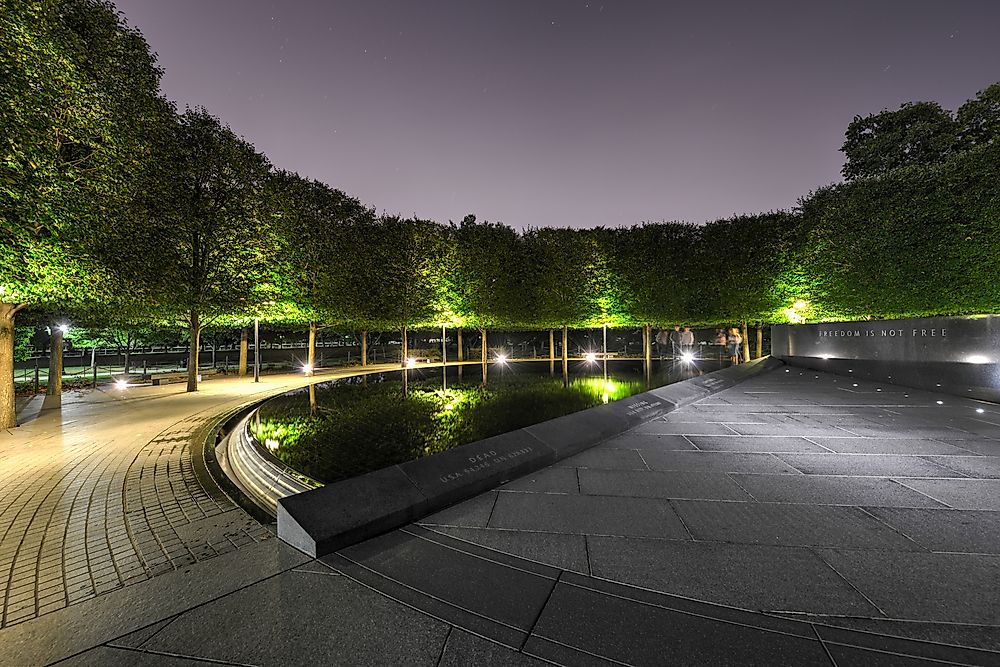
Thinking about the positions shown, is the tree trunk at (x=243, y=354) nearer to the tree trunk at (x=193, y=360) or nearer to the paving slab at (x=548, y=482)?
the tree trunk at (x=193, y=360)

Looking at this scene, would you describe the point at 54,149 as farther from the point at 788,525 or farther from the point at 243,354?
the point at 243,354

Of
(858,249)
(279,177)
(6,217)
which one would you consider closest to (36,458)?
(6,217)

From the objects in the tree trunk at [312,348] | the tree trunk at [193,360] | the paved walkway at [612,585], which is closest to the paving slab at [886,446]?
the paved walkway at [612,585]

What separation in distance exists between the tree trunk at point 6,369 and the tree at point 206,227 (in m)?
3.74

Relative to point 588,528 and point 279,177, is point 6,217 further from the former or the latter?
point 279,177

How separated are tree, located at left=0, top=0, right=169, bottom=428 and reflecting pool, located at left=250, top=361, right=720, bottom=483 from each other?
572 cm

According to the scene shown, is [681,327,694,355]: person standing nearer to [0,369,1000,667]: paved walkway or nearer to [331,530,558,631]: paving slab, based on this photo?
[0,369,1000,667]: paved walkway

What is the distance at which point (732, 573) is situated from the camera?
3.54m

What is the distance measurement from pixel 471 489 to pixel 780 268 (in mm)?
27679

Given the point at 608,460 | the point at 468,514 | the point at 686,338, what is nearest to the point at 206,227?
the point at 468,514

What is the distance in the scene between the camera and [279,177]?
24312 millimetres

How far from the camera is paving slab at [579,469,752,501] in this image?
533 centimetres

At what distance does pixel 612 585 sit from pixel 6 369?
15.6 meters

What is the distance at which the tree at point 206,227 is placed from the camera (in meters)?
15.0
